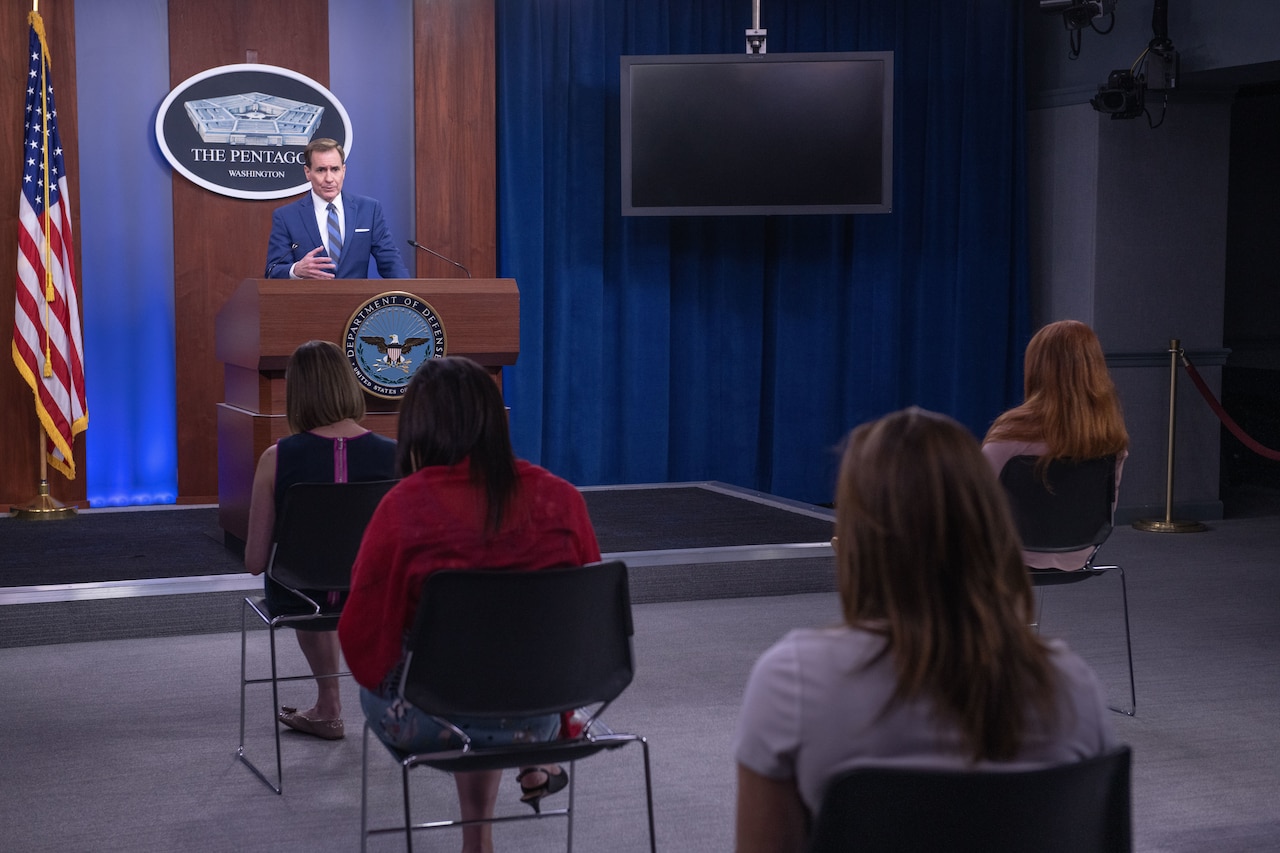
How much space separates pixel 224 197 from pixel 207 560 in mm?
2478

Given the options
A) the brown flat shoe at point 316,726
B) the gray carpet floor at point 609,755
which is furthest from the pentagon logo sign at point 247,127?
the brown flat shoe at point 316,726

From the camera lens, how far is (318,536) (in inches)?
131

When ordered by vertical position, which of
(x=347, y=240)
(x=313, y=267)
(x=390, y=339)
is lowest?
(x=390, y=339)

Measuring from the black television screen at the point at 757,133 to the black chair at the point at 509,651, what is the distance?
17.2 feet

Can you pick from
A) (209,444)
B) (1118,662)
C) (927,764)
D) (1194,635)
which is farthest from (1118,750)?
(209,444)

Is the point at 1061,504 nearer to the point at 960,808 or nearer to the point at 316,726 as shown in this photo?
the point at 316,726

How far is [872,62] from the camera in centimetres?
757

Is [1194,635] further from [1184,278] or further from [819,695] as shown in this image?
[819,695]

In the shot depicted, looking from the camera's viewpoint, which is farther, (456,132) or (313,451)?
(456,132)

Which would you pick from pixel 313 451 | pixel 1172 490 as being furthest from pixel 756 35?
pixel 313 451

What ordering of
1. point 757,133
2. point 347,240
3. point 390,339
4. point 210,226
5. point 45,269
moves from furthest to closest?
point 757,133 < point 210,226 < point 45,269 < point 347,240 < point 390,339

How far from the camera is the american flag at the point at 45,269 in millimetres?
→ 6375

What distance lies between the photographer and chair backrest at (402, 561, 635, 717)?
234cm

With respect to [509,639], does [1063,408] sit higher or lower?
higher
